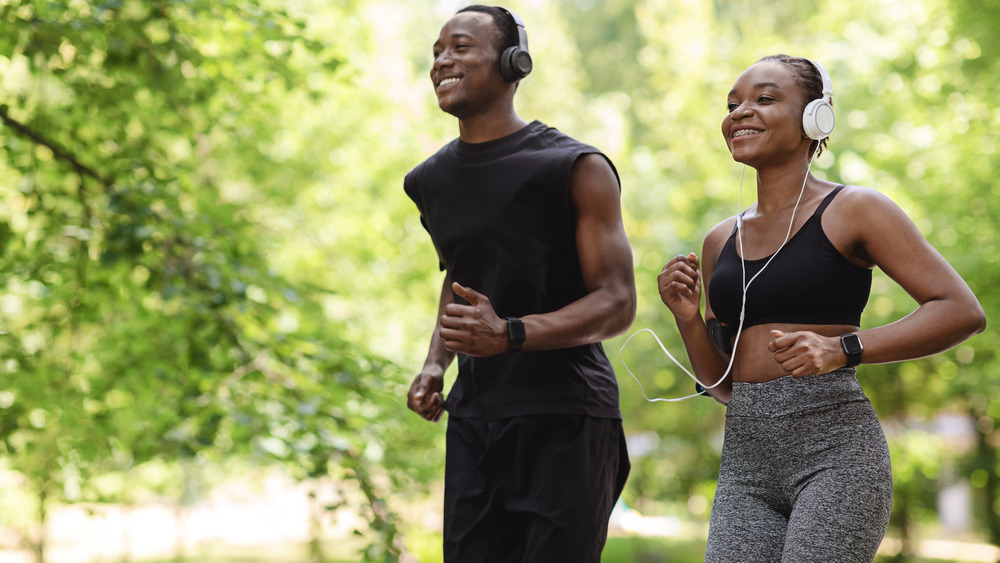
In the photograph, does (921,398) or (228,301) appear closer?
(228,301)

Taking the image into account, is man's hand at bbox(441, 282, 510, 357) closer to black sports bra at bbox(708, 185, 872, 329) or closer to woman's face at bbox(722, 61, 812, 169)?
black sports bra at bbox(708, 185, 872, 329)

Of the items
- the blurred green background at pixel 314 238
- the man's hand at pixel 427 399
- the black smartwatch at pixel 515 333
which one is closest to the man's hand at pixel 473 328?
the black smartwatch at pixel 515 333

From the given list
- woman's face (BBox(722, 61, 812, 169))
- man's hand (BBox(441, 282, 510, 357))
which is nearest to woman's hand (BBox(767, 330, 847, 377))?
woman's face (BBox(722, 61, 812, 169))

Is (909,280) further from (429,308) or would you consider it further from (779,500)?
(429,308)

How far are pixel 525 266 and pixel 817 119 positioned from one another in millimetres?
867

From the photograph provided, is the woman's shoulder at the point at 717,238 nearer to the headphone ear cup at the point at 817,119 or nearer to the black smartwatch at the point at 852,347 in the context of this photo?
the headphone ear cup at the point at 817,119

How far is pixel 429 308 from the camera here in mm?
13711

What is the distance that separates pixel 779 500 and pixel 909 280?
0.60 m

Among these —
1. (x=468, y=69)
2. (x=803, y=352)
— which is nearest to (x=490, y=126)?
(x=468, y=69)

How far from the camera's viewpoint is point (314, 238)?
37.3 ft

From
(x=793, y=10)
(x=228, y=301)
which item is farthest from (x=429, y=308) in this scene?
(x=793, y=10)

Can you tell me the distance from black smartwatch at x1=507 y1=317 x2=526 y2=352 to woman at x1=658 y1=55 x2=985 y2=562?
0.38 m

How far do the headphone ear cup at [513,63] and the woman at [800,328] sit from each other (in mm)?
677

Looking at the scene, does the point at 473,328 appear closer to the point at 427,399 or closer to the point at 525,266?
the point at 525,266
